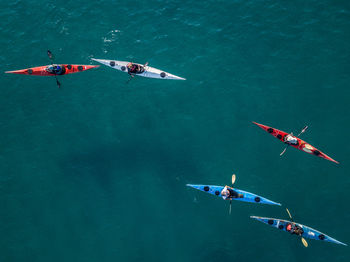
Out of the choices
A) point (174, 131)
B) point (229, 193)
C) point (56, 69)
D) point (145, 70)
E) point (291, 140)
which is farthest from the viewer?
point (145, 70)

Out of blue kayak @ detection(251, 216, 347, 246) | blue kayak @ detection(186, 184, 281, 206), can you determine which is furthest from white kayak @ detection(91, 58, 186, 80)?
blue kayak @ detection(251, 216, 347, 246)

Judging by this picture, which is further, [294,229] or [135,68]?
[135,68]

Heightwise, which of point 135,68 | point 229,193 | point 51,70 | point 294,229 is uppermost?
point 135,68

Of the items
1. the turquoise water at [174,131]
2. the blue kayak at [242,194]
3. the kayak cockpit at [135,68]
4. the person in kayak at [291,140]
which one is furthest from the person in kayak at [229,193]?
the kayak cockpit at [135,68]

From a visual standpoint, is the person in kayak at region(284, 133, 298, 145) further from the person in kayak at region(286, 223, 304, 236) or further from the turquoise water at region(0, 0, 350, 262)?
the person in kayak at region(286, 223, 304, 236)

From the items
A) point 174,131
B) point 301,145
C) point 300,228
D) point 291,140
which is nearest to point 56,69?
point 174,131

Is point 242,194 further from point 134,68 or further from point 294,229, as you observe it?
point 134,68
